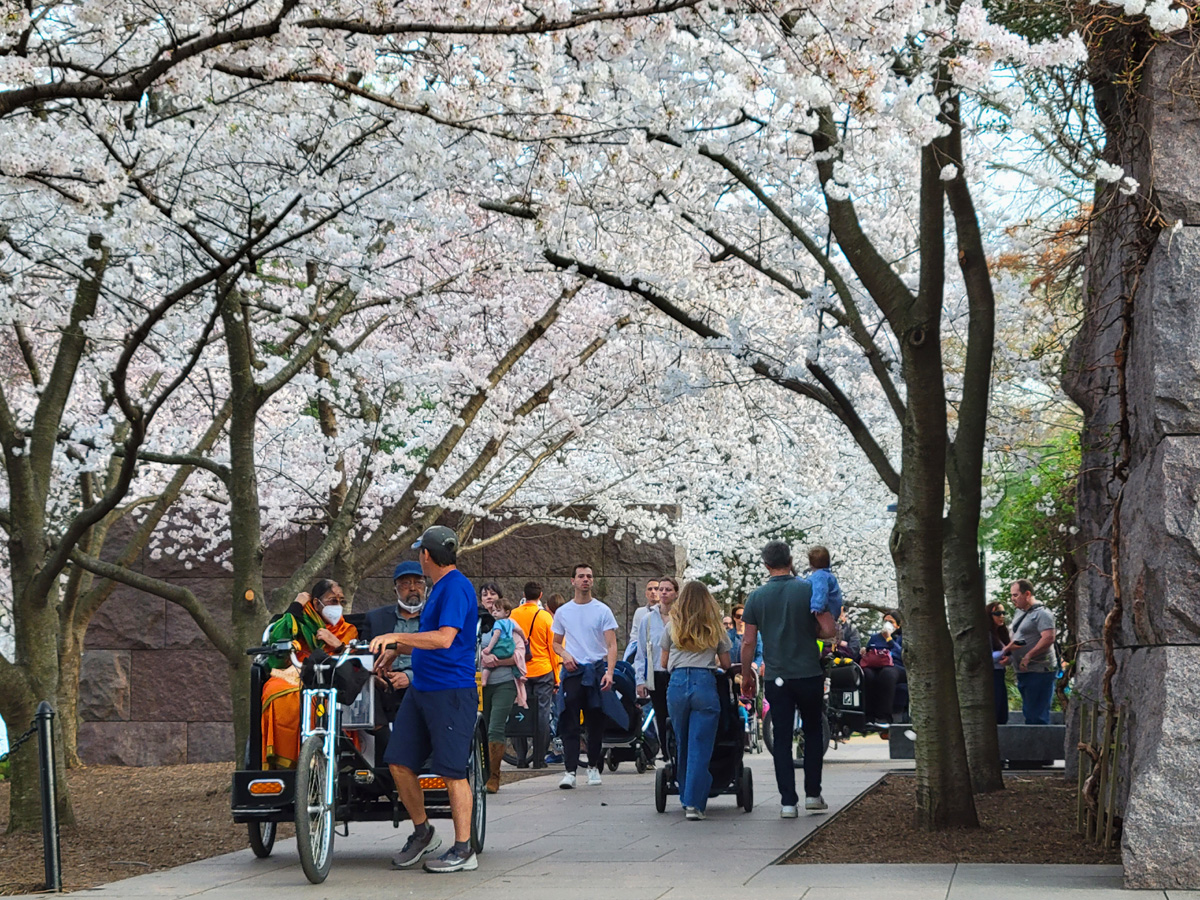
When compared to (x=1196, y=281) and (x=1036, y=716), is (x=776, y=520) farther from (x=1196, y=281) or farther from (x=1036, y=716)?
(x=1196, y=281)

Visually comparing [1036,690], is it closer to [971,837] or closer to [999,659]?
[999,659]

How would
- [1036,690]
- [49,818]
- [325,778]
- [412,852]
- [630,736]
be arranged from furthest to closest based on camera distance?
1. [1036,690]
2. [630,736]
3. [412,852]
4. [325,778]
5. [49,818]

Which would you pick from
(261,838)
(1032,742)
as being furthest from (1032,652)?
(261,838)

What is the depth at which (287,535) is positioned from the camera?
20.2 m

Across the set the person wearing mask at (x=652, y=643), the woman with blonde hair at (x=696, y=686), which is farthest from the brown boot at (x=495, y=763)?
the woman with blonde hair at (x=696, y=686)

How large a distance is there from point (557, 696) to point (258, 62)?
37.2 ft

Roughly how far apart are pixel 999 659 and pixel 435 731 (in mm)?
9951

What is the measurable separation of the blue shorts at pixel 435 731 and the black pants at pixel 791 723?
311 centimetres

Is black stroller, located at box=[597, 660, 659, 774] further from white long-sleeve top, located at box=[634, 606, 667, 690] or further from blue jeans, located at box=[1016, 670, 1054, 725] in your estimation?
blue jeans, located at box=[1016, 670, 1054, 725]

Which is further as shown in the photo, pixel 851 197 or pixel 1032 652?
pixel 1032 652

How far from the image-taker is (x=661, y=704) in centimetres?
1219

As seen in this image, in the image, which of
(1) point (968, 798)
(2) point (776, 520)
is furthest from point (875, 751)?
(2) point (776, 520)

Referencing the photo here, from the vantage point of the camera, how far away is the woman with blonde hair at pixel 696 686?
416 inches

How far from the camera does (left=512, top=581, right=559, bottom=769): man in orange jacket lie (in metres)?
14.6
